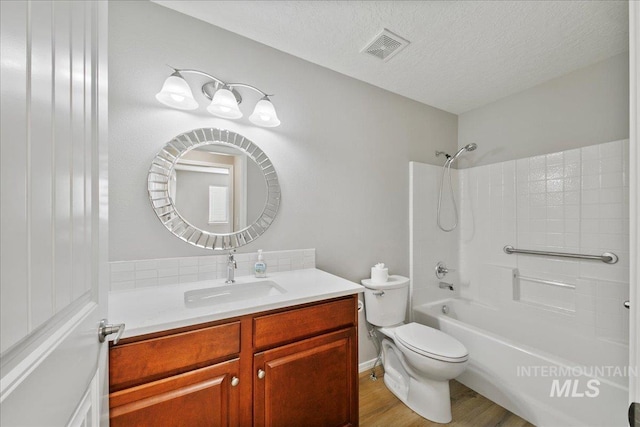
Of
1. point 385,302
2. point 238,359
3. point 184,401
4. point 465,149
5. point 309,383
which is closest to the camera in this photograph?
point 184,401

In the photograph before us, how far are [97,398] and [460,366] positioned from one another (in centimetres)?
168

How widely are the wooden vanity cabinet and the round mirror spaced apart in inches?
24.7

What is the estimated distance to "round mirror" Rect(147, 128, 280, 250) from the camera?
1419mm

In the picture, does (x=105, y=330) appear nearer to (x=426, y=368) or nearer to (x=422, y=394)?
(x=426, y=368)

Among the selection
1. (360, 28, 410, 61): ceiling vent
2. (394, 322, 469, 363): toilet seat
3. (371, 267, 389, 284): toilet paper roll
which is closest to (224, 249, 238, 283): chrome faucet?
(371, 267, 389, 284): toilet paper roll

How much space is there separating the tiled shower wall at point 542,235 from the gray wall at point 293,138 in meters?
0.36

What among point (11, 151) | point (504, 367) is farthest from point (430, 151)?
point (11, 151)

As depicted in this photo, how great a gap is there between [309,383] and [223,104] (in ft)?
5.00

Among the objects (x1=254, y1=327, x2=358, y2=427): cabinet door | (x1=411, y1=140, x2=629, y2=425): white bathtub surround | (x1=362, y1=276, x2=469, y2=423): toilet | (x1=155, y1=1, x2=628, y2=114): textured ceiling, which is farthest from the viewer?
(x1=411, y1=140, x2=629, y2=425): white bathtub surround

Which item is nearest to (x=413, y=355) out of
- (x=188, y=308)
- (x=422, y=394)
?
(x=422, y=394)

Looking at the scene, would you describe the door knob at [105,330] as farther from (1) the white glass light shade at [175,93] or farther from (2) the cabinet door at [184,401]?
(1) the white glass light shade at [175,93]

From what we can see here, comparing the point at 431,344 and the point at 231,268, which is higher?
the point at 231,268

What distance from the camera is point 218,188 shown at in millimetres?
1578
